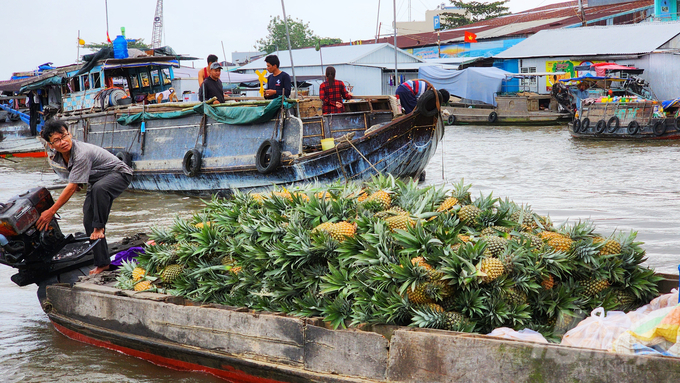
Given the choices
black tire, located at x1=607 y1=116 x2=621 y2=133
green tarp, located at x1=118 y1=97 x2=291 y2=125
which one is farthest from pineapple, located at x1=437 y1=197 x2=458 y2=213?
black tire, located at x1=607 y1=116 x2=621 y2=133

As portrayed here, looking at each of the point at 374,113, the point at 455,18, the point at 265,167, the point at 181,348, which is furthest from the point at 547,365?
the point at 455,18

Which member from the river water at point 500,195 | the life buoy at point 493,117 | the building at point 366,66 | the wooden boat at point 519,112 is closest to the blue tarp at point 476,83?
the wooden boat at point 519,112

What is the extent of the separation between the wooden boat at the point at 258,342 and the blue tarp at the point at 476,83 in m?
26.1

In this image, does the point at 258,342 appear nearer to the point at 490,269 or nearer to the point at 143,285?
the point at 143,285

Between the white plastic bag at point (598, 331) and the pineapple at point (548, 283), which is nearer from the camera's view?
the white plastic bag at point (598, 331)

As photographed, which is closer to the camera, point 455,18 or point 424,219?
point 424,219

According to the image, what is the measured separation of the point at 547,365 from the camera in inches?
111

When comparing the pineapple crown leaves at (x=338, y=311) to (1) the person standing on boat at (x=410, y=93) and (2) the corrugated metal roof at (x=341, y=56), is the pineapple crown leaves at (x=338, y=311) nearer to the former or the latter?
(1) the person standing on boat at (x=410, y=93)

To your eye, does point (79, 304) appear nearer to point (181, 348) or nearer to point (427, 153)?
point (181, 348)

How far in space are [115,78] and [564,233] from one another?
1287 cm

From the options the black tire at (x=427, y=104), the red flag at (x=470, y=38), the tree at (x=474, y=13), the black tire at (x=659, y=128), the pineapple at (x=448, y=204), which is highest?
the tree at (x=474, y=13)

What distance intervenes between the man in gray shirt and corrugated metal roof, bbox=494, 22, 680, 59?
2638 centimetres

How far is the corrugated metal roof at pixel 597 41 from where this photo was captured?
1063 inches

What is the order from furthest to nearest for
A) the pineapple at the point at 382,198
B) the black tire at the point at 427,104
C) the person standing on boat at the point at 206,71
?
the person standing on boat at the point at 206,71 → the black tire at the point at 427,104 → the pineapple at the point at 382,198
